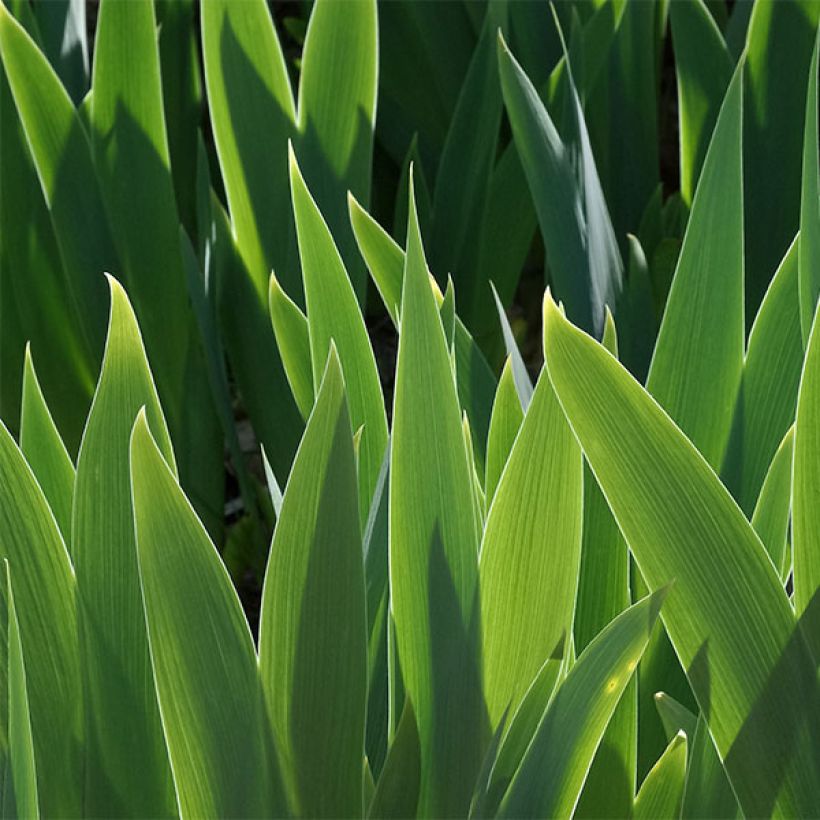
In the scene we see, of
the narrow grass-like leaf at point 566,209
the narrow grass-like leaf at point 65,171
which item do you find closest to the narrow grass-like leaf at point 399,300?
the narrow grass-like leaf at point 566,209

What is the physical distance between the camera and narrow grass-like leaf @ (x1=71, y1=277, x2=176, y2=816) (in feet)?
1.82

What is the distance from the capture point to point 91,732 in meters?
0.57

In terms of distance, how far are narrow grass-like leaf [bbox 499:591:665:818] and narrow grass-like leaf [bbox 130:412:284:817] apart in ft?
0.36

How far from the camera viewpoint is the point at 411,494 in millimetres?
521

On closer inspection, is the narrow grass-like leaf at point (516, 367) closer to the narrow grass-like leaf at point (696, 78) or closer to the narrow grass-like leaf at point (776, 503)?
the narrow grass-like leaf at point (776, 503)

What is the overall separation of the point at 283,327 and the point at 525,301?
0.77 m

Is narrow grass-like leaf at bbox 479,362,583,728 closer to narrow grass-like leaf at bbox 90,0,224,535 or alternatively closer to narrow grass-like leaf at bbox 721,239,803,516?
narrow grass-like leaf at bbox 721,239,803,516

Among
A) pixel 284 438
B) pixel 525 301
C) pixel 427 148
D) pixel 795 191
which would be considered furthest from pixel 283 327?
pixel 525 301

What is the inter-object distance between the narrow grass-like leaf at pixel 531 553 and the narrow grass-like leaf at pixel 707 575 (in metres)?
0.04

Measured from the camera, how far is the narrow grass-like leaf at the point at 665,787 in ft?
1.77

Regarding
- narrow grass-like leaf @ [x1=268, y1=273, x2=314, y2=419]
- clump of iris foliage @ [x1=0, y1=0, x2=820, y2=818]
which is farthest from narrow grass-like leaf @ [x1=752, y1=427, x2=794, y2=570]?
narrow grass-like leaf @ [x1=268, y1=273, x2=314, y2=419]

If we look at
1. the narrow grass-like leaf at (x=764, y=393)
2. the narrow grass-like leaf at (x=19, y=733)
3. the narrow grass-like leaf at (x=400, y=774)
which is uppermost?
the narrow grass-like leaf at (x=764, y=393)

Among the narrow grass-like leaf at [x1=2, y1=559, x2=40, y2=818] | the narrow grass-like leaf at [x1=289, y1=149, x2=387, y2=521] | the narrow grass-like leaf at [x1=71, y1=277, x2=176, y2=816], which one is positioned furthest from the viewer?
the narrow grass-like leaf at [x1=289, y1=149, x2=387, y2=521]

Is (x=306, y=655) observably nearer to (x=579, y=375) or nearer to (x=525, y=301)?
(x=579, y=375)
